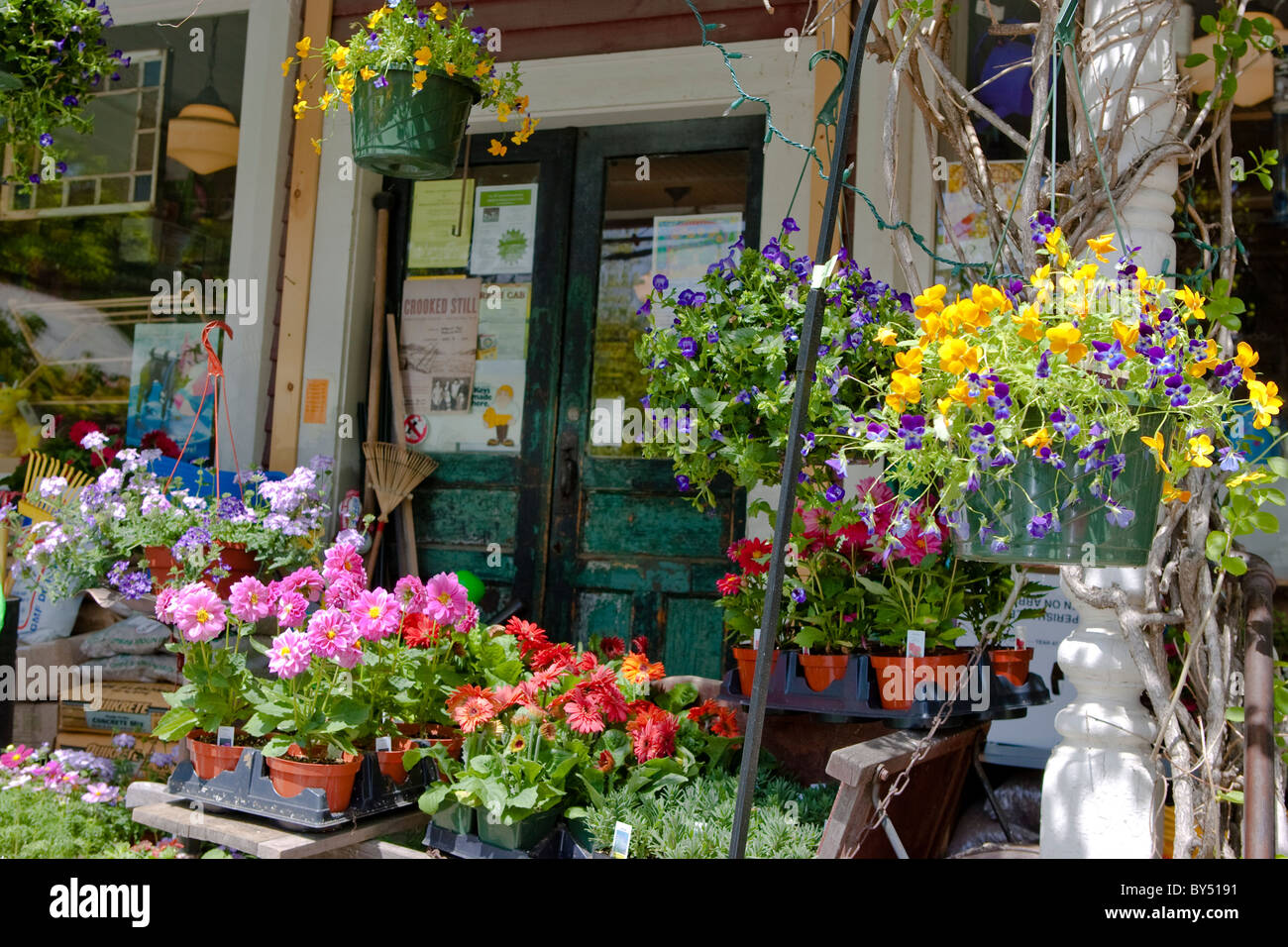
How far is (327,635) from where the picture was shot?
2266mm

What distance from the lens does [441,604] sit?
2.50 m

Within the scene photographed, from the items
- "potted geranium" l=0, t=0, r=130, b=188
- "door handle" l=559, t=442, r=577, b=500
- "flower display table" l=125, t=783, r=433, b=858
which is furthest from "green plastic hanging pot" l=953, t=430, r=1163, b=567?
"potted geranium" l=0, t=0, r=130, b=188

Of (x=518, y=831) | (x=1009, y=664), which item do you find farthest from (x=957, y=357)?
(x=518, y=831)

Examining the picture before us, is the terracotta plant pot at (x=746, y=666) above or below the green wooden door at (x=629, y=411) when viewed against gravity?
below

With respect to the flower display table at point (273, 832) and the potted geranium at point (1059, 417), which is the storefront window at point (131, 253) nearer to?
the flower display table at point (273, 832)

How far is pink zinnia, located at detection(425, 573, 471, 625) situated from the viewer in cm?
248

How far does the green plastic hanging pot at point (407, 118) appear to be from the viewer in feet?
9.75

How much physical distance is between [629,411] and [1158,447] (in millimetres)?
2630

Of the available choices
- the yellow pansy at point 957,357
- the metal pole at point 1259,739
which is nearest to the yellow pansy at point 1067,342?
the yellow pansy at point 957,357

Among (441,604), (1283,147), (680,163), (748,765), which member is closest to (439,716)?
(441,604)

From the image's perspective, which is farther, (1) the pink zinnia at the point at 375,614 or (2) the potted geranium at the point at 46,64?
(2) the potted geranium at the point at 46,64

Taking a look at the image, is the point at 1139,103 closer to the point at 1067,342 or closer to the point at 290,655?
the point at 1067,342

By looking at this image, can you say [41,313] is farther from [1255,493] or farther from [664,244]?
[1255,493]

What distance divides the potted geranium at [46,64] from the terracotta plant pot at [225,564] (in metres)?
1.30
